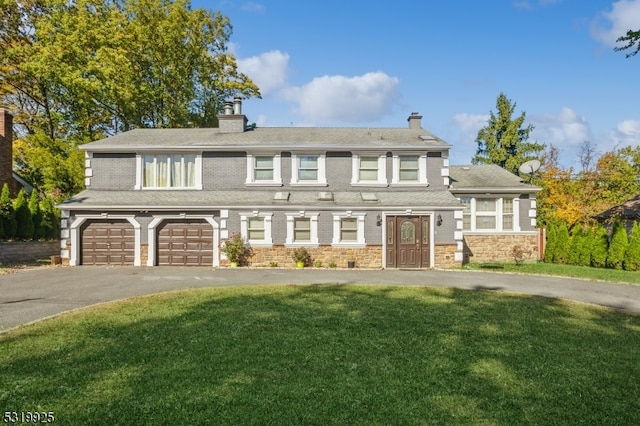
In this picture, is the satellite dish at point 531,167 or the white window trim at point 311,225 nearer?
the white window trim at point 311,225

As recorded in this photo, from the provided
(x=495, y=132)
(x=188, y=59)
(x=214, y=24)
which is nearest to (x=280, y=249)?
(x=188, y=59)

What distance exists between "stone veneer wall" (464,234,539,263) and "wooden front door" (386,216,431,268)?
3.87m

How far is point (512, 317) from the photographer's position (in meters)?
9.38

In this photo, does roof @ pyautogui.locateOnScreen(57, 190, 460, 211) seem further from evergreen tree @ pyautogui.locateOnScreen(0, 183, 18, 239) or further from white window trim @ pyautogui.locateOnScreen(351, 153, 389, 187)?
evergreen tree @ pyautogui.locateOnScreen(0, 183, 18, 239)

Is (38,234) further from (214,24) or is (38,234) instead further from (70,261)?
(214,24)

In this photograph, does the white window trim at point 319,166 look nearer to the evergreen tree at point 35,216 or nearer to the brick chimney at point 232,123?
the brick chimney at point 232,123

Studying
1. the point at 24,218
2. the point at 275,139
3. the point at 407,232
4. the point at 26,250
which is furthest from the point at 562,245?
the point at 24,218

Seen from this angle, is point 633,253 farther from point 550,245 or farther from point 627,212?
point 627,212

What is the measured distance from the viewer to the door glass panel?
2005 cm

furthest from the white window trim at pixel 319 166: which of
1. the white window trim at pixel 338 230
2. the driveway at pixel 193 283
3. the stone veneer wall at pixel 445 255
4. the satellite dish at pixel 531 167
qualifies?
the satellite dish at pixel 531 167

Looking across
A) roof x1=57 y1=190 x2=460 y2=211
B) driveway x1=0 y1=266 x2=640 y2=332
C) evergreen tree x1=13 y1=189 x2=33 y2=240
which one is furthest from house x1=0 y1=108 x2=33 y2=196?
driveway x1=0 y1=266 x2=640 y2=332

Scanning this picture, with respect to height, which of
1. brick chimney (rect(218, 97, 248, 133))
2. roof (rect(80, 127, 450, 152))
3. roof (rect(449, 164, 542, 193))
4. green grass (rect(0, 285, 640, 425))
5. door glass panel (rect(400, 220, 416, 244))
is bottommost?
green grass (rect(0, 285, 640, 425))

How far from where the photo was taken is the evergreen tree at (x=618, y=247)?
19672mm

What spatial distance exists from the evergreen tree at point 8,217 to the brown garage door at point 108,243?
4234 millimetres
